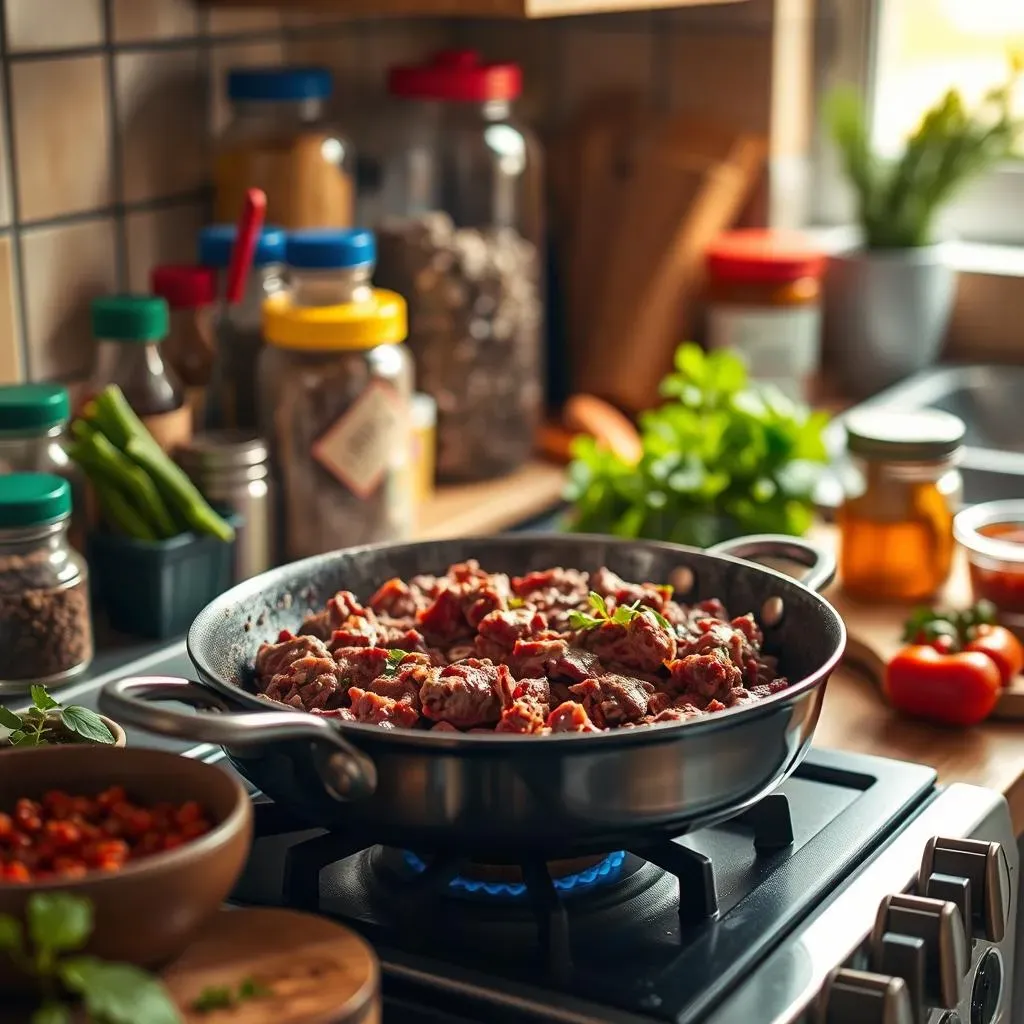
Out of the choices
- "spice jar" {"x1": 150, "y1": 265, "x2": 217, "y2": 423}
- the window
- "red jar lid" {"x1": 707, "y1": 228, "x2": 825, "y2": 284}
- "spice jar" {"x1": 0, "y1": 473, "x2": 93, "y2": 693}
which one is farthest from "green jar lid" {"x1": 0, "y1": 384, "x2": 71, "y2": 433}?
the window

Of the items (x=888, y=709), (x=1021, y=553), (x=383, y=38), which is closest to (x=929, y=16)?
(x=383, y=38)

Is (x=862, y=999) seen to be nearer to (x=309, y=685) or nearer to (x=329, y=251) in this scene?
(x=309, y=685)

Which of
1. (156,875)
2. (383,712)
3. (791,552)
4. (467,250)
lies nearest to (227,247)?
(467,250)

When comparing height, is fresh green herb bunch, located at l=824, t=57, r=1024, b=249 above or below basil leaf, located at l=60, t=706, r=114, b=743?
above

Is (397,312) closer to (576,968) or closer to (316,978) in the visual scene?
(576,968)

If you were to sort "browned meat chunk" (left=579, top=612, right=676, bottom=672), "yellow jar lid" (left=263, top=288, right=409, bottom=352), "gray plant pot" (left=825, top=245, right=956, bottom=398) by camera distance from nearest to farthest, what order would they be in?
"browned meat chunk" (left=579, top=612, right=676, bottom=672) → "yellow jar lid" (left=263, top=288, right=409, bottom=352) → "gray plant pot" (left=825, top=245, right=956, bottom=398)

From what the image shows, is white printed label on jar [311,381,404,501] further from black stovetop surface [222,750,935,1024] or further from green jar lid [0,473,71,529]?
black stovetop surface [222,750,935,1024]

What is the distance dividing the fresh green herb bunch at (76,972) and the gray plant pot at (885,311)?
61.5 inches

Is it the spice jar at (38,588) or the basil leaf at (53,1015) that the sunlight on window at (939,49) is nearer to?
the spice jar at (38,588)

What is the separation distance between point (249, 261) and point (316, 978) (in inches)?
36.5

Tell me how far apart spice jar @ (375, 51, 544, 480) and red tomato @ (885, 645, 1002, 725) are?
686mm

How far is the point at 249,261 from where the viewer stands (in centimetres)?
159

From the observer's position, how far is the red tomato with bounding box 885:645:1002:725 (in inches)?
51.8

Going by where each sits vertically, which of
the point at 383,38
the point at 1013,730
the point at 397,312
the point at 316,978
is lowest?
the point at 1013,730
